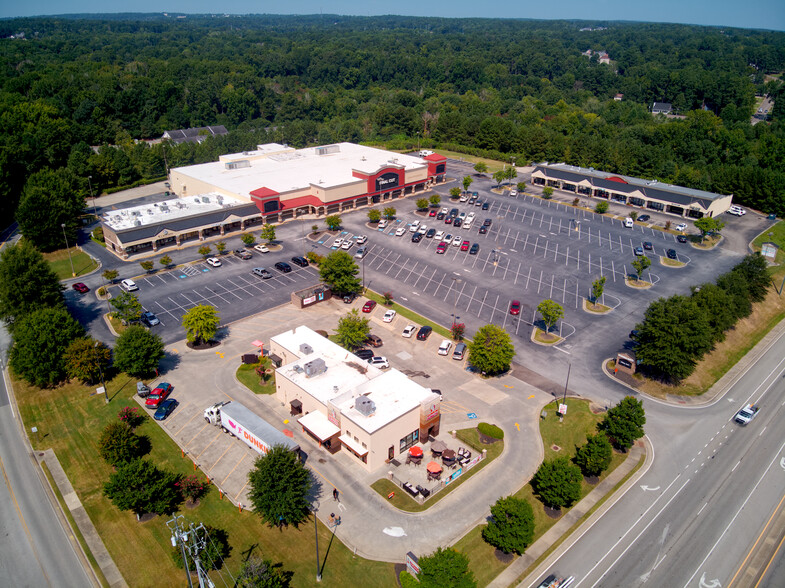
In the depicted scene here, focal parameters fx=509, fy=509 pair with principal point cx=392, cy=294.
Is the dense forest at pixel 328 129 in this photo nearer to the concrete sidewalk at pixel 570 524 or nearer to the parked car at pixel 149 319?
the parked car at pixel 149 319

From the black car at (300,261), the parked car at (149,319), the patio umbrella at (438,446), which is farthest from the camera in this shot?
the black car at (300,261)

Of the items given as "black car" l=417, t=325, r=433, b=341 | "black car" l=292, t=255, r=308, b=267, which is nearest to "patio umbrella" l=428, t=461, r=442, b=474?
"black car" l=417, t=325, r=433, b=341

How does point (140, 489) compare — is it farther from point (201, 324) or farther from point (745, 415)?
point (745, 415)

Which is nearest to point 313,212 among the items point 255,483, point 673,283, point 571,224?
point 571,224

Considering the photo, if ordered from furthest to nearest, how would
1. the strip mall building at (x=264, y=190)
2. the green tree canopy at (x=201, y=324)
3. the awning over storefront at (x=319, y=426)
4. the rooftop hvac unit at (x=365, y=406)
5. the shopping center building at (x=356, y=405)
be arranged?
the strip mall building at (x=264, y=190)
the green tree canopy at (x=201, y=324)
the awning over storefront at (x=319, y=426)
the rooftop hvac unit at (x=365, y=406)
the shopping center building at (x=356, y=405)

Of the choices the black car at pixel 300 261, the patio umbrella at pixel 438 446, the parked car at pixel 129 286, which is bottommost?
the black car at pixel 300 261

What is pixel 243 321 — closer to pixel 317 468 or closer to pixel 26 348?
pixel 26 348

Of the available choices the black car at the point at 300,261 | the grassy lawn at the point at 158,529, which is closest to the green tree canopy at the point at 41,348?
the grassy lawn at the point at 158,529
